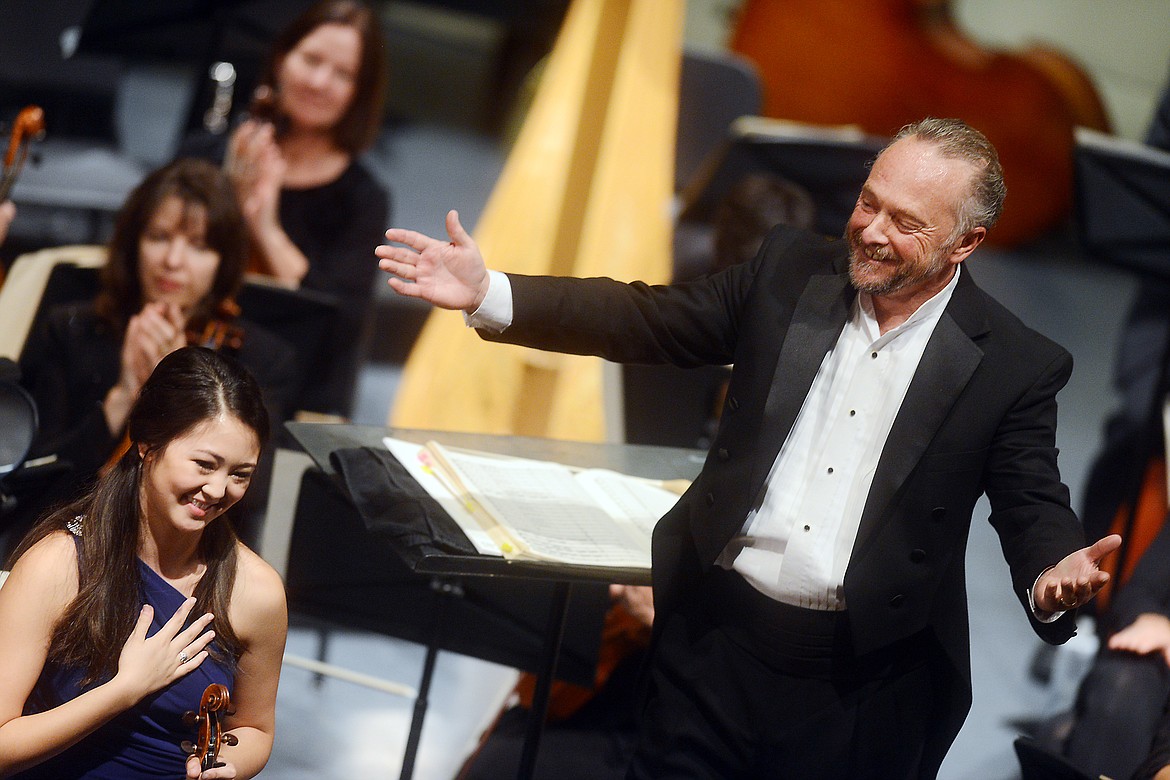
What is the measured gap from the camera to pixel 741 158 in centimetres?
425

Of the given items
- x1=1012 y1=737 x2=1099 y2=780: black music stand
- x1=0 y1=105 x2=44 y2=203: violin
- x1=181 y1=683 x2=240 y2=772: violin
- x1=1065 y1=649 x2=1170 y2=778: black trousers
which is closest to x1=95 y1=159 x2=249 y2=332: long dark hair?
x1=0 y1=105 x2=44 y2=203: violin

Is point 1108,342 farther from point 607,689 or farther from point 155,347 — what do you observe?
point 155,347

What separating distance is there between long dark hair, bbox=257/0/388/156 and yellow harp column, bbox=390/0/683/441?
2.21 feet

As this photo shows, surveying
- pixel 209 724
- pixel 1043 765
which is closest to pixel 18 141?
pixel 209 724

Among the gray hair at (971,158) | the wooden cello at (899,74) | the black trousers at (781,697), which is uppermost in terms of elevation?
the wooden cello at (899,74)

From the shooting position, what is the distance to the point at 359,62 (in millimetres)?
3846

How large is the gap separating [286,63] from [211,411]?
2.24m

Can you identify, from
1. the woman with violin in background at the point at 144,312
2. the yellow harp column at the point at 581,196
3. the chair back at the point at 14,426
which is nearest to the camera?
the chair back at the point at 14,426

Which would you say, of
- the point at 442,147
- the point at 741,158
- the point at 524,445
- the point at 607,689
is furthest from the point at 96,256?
the point at 442,147

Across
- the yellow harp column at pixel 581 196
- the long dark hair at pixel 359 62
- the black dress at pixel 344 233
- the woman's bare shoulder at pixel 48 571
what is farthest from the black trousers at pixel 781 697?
the long dark hair at pixel 359 62

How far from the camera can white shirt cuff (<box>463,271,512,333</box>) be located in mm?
1876

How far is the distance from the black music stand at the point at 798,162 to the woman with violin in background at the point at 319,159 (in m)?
1.08

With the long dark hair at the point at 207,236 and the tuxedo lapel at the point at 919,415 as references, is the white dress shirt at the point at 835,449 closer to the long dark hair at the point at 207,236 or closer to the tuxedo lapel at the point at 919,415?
the tuxedo lapel at the point at 919,415

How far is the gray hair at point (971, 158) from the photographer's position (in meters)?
1.84
